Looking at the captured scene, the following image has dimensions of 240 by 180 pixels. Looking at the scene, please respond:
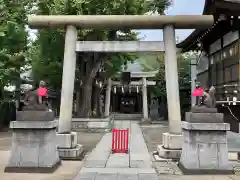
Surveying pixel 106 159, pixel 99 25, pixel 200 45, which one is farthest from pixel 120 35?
pixel 106 159

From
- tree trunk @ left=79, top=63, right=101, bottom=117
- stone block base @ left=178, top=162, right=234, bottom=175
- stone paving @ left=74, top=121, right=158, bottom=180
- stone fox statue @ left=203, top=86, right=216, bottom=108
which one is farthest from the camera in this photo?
tree trunk @ left=79, top=63, right=101, bottom=117

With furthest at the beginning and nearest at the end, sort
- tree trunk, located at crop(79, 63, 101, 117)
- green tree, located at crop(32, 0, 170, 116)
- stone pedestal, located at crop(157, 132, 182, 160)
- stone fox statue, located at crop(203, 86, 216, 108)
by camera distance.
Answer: tree trunk, located at crop(79, 63, 101, 117), green tree, located at crop(32, 0, 170, 116), stone pedestal, located at crop(157, 132, 182, 160), stone fox statue, located at crop(203, 86, 216, 108)

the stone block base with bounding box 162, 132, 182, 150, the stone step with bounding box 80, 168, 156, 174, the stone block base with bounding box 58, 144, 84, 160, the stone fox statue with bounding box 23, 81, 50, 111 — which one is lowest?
the stone step with bounding box 80, 168, 156, 174

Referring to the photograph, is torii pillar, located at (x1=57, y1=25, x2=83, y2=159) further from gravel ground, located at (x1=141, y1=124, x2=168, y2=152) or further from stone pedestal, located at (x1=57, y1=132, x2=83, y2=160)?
gravel ground, located at (x1=141, y1=124, x2=168, y2=152)

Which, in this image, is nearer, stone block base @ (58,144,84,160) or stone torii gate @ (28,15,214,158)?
stone block base @ (58,144,84,160)

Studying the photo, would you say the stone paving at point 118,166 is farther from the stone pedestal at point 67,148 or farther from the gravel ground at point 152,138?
the gravel ground at point 152,138

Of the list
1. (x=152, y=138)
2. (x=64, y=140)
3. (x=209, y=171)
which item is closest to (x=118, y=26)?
(x=64, y=140)

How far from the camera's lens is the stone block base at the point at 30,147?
9.53 metres

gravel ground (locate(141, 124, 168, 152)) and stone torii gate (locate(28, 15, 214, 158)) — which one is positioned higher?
stone torii gate (locate(28, 15, 214, 158))

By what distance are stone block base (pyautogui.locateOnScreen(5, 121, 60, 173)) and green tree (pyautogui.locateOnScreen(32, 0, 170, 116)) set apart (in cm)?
1261

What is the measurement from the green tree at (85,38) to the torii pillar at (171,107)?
931 cm

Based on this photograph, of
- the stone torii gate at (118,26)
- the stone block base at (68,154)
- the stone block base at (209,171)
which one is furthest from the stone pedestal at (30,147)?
the stone block base at (209,171)

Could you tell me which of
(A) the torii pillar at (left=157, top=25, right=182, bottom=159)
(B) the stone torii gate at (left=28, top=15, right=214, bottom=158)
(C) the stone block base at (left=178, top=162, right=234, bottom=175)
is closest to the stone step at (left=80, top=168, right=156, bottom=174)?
(C) the stone block base at (left=178, top=162, right=234, bottom=175)

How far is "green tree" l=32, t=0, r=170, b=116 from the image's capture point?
21.3m
